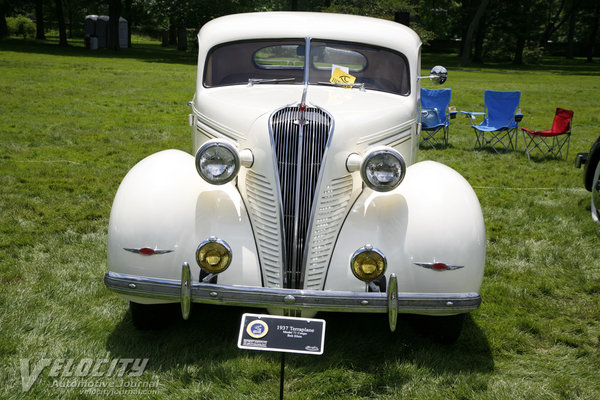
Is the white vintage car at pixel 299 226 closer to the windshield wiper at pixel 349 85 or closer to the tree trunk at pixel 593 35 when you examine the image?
the windshield wiper at pixel 349 85

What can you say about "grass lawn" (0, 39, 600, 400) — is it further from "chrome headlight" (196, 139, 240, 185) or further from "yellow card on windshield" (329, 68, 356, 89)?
"yellow card on windshield" (329, 68, 356, 89)

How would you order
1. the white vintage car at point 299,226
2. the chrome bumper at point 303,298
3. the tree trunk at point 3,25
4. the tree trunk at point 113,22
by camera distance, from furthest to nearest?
the tree trunk at point 3,25, the tree trunk at point 113,22, the white vintage car at point 299,226, the chrome bumper at point 303,298

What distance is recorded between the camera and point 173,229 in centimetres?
336

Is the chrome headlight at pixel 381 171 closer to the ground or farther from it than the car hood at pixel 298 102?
closer to the ground

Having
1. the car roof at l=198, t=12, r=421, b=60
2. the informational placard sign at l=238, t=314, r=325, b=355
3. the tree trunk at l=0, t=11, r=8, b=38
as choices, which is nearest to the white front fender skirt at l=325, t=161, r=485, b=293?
the informational placard sign at l=238, t=314, r=325, b=355

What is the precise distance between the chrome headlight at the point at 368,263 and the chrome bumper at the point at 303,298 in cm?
15

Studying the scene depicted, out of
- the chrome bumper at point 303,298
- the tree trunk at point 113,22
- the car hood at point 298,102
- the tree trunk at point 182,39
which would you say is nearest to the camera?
the chrome bumper at point 303,298

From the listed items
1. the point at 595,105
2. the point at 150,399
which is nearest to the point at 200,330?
the point at 150,399

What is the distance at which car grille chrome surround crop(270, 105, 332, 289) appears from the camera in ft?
11.0

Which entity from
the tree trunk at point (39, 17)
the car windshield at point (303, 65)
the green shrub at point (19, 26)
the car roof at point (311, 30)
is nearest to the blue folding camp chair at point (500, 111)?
the car roof at point (311, 30)

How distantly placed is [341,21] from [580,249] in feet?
10.7

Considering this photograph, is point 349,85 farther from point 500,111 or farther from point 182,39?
point 182,39

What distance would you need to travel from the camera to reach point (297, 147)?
3.42 metres

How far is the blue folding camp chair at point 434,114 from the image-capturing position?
10711 mm
